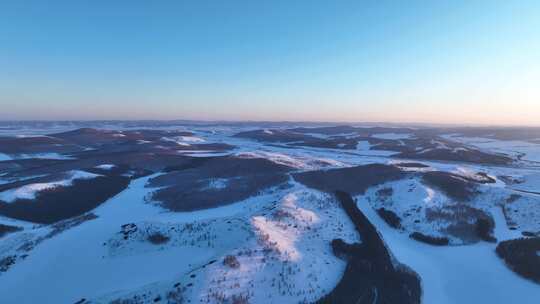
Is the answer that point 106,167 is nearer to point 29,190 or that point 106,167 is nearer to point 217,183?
point 29,190

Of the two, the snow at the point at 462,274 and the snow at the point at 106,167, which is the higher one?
the snow at the point at 106,167

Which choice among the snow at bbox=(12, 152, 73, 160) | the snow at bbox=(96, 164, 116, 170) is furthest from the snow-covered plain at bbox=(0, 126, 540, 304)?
the snow at bbox=(12, 152, 73, 160)

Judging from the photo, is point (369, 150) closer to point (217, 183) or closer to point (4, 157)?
point (217, 183)

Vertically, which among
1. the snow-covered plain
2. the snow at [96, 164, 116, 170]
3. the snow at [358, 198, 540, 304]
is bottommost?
the snow at [358, 198, 540, 304]

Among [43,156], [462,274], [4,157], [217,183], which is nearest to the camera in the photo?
[462,274]

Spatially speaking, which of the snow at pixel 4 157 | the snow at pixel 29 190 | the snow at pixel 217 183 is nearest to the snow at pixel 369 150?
the snow at pixel 217 183

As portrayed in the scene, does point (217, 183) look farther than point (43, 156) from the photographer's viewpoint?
No

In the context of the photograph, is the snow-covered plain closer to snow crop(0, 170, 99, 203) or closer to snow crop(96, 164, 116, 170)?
snow crop(0, 170, 99, 203)

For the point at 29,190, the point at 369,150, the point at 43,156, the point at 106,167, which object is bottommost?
the point at 43,156

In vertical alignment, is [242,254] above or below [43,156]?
above

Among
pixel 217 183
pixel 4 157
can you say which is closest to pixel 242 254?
pixel 217 183

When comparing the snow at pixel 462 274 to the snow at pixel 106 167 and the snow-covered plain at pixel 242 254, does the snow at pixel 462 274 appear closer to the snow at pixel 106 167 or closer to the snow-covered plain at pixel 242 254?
the snow-covered plain at pixel 242 254

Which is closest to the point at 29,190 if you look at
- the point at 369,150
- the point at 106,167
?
the point at 106,167

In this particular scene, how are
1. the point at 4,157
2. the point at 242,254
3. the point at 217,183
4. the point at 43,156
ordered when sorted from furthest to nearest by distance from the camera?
1. the point at 43,156
2. the point at 4,157
3. the point at 217,183
4. the point at 242,254
